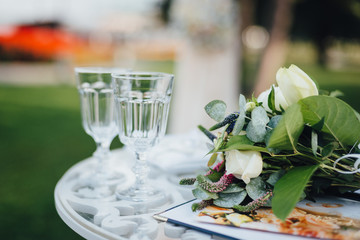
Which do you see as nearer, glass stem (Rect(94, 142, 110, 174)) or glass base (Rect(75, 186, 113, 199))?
glass base (Rect(75, 186, 113, 199))

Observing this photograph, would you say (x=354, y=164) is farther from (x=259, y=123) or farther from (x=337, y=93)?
(x=337, y=93)

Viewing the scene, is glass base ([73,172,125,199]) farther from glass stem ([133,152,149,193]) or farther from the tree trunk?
the tree trunk

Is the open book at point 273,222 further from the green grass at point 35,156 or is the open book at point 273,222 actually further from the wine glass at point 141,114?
the green grass at point 35,156

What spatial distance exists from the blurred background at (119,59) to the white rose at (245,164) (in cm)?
149

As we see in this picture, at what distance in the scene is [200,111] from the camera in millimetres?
3932

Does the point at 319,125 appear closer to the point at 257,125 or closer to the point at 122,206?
the point at 257,125

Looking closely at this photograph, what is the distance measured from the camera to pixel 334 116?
2.68 ft

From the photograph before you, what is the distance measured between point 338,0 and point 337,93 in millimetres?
6723

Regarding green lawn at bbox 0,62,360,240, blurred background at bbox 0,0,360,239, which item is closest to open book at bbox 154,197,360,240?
blurred background at bbox 0,0,360,239

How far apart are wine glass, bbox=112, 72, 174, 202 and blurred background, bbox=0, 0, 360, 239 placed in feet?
4.60

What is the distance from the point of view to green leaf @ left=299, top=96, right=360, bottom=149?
0.79 metres

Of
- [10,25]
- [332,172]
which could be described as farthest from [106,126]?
[10,25]

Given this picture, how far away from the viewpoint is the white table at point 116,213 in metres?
0.84

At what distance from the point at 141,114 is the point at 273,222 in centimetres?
43
